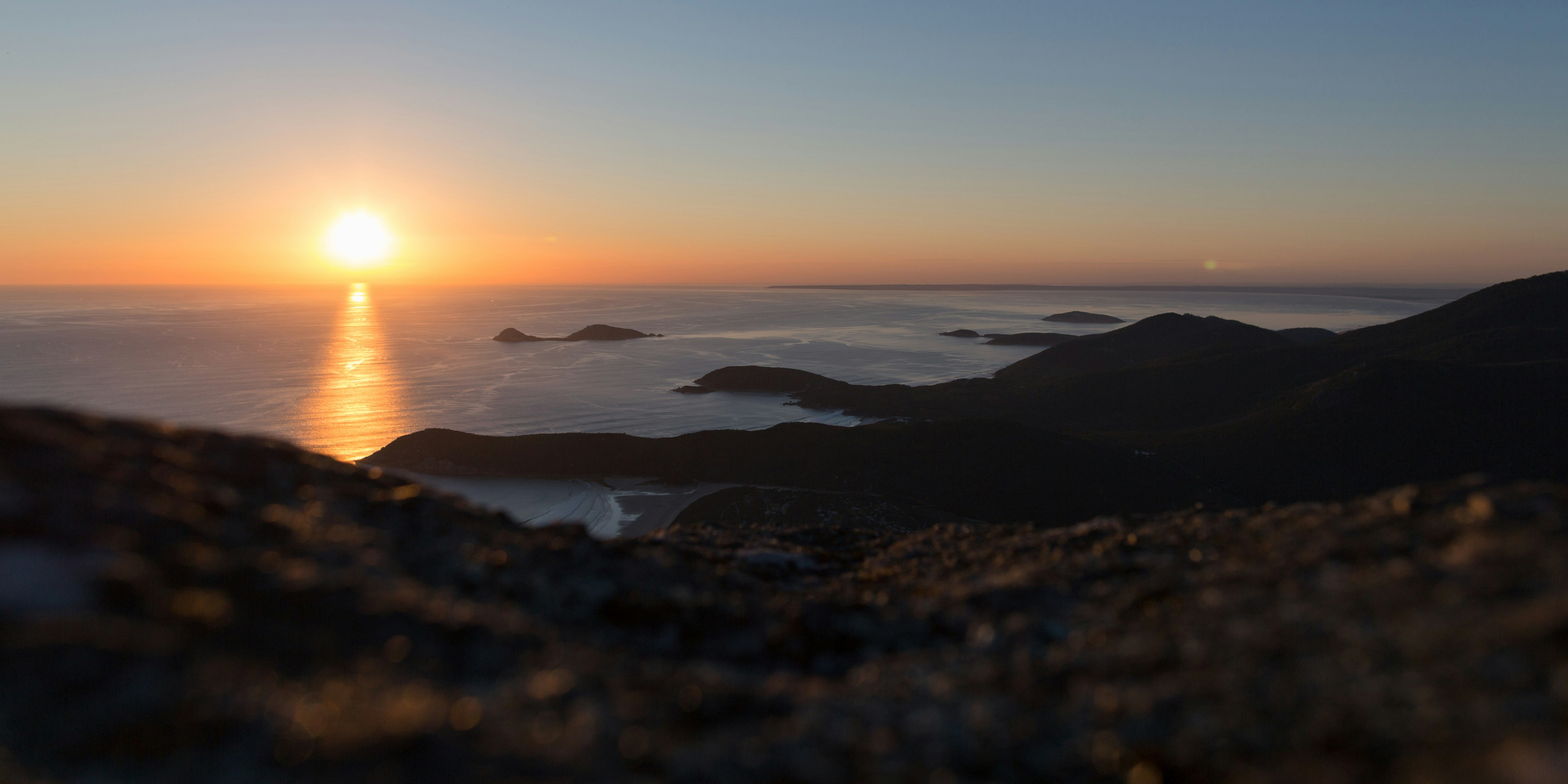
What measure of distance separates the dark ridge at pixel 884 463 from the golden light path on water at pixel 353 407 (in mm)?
9424

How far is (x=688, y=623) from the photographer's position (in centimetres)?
672

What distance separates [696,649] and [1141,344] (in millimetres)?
142656

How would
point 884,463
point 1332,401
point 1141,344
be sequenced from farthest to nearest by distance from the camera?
point 1141,344
point 1332,401
point 884,463

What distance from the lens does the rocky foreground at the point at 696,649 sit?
3713 mm

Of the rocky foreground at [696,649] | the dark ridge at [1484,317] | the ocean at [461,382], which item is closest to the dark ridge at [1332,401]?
the dark ridge at [1484,317]

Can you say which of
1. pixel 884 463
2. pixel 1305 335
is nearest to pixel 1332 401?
pixel 884 463

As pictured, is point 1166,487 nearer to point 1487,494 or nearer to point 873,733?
point 1487,494

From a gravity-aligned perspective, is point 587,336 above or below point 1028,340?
below

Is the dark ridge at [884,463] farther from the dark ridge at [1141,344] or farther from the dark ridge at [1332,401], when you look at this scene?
the dark ridge at [1141,344]

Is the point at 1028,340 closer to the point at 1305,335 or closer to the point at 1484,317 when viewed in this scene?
the point at 1305,335

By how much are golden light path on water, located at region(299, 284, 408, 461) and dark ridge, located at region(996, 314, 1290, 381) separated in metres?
82.9

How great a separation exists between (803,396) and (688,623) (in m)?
96.0

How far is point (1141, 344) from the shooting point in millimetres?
133625

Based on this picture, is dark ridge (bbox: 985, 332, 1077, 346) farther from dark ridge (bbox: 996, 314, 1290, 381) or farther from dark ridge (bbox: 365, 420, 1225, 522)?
dark ridge (bbox: 365, 420, 1225, 522)
